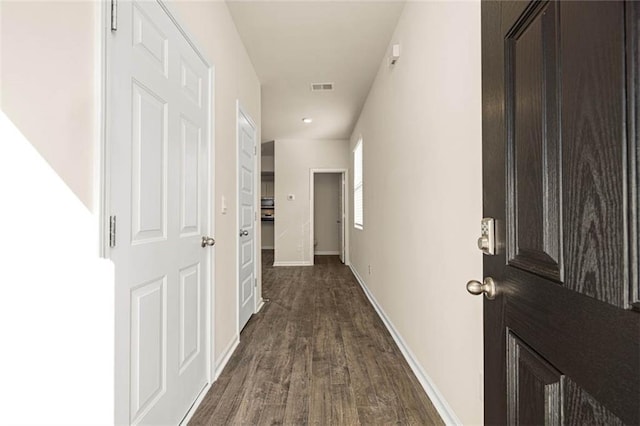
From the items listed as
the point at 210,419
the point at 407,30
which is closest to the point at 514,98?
the point at 210,419

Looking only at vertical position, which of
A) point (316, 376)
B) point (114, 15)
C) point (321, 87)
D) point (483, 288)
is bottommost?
point (316, 376)

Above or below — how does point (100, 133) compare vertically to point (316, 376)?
above

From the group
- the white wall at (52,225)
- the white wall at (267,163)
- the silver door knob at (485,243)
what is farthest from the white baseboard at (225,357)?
the white wall at (267,163)

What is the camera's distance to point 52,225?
1.02 metres

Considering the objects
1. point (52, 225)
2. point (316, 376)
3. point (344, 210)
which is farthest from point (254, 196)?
point (344, 210)

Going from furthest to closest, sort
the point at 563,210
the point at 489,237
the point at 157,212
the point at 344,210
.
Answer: the point at 344,210 → the point at 157,212 → the point at 489,237 → the point at 563,210

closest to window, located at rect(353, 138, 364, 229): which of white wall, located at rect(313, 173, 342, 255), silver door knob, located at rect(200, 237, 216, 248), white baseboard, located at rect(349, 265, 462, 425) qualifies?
white baseboard, located at rect(349, 265, 462, 425)

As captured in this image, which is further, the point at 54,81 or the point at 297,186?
the point at 297,186

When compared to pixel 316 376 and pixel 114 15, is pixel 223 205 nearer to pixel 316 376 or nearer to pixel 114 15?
pixel 316 376

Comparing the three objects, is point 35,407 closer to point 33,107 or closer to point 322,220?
point 33,107

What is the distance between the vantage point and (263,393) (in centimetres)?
200

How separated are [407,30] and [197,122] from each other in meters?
1.65

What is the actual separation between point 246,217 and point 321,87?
1.96m

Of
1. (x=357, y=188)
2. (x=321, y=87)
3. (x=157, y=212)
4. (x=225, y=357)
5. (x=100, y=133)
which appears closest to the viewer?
(x=100, y=133)
